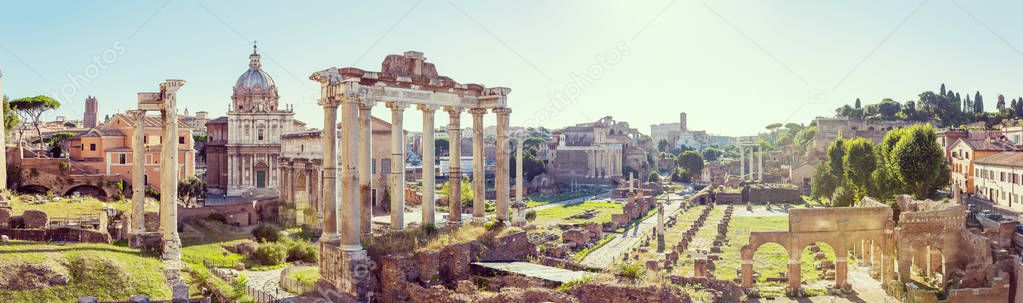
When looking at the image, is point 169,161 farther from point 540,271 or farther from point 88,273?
point 540,271

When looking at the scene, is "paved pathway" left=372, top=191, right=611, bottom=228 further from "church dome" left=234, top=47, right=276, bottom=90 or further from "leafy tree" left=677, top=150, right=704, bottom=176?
"leafy tree" left=677, top=150, right=704, bottom=176

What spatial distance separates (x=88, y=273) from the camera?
17719mm

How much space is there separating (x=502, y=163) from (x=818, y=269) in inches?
686

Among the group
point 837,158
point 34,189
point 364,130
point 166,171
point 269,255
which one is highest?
point 364,130

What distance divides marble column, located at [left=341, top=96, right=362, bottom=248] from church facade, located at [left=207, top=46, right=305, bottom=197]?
3281 cm

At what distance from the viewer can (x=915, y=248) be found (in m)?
27.9

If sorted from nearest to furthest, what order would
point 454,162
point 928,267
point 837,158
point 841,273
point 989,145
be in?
point 454,162, point 841,273, point 928,267, point 989,145, point 837,158

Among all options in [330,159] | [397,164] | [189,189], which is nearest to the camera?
[330,159]

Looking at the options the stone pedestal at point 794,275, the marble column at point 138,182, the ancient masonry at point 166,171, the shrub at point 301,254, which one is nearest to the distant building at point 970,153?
the stone pedestal at point 794,275

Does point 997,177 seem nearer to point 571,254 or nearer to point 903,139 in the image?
point 903,139

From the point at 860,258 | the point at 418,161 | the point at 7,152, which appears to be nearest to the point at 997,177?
the point at 860,258

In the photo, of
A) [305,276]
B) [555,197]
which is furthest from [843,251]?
[555,197]

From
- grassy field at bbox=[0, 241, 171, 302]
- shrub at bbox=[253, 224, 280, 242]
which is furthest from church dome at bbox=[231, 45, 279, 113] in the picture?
grassy field at bbox=[0, 241, 171, 302]

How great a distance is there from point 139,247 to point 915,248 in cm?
2795
